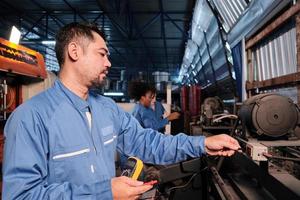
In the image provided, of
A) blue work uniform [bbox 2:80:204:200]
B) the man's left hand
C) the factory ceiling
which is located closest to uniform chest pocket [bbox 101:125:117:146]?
blue work uniform [bbox 2:80:204:200]

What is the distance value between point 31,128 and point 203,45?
5423 millimetres

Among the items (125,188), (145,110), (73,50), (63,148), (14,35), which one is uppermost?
(14,35)

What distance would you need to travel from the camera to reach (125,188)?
3.41 ft

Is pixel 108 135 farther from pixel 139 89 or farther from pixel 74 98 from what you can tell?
pixel 139 89

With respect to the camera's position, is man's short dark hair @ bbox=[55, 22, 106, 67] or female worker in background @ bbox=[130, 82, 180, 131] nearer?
man's short dark hair @ bbox=[55, 22, 106, 67]

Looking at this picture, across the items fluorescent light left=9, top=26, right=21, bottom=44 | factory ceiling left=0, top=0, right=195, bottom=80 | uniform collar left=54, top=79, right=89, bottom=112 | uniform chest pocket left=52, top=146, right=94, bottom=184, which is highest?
factory ceiling left=0, top=0, right=195, bottom=80

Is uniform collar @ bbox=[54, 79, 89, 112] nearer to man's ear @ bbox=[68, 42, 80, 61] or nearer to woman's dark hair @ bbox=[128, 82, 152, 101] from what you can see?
man's ear @ bbox=[68, 42, 80, 61]

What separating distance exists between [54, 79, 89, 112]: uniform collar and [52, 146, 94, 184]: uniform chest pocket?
7.4 inches

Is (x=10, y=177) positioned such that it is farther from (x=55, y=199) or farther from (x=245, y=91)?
(x=245, y=91)

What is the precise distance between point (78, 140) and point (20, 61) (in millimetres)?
2489

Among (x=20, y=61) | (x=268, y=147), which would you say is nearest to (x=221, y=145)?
(x=268, y=147)

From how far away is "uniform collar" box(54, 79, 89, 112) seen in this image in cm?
130

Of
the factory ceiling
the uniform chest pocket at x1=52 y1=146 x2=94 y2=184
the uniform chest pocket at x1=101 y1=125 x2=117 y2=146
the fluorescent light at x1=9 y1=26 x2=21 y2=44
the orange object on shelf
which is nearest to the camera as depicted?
the uniform chest pocket at x1=52 y1=146 x2=94 y2=184

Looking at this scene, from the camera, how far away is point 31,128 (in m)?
1.09
